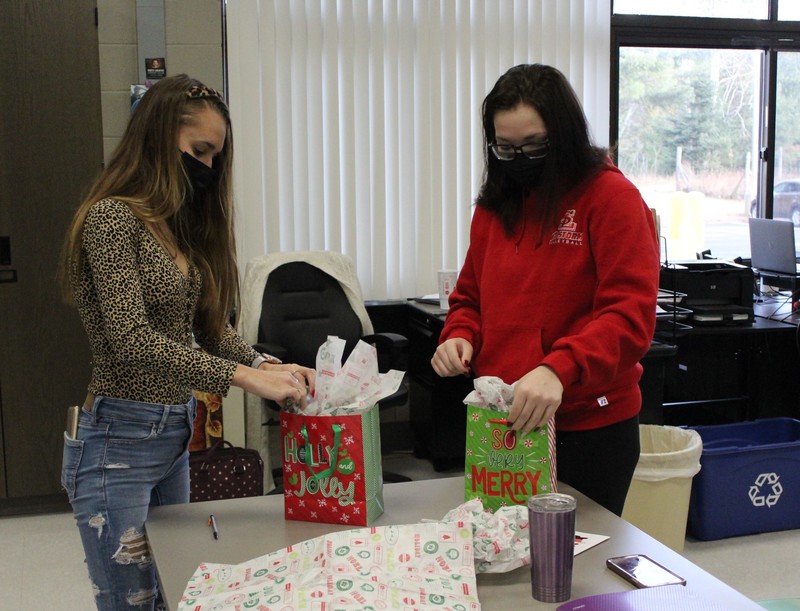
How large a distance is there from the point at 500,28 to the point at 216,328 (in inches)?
120

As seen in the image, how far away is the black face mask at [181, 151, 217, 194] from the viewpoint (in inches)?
60.5

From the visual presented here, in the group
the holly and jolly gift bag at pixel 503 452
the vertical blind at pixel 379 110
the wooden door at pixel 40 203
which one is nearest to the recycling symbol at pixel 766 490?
the vertical blind at pixel 379 110

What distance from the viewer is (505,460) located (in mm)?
1368

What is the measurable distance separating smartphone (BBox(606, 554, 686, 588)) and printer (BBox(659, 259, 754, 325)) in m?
2.71

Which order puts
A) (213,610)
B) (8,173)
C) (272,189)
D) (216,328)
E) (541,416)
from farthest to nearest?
(272,189) → (8,173) → (216,328) → (541,416) → (213,610)

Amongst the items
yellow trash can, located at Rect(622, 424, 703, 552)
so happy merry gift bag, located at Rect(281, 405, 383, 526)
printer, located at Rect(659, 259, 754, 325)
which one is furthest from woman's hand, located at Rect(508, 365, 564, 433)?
printer, located at Rect(659, 259, 754, 325)

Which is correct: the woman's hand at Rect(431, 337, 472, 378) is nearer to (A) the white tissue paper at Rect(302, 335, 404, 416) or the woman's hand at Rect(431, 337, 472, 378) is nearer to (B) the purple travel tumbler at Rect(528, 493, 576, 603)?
(A) the white tissue paper at Rect(302, 335, 404, 416)

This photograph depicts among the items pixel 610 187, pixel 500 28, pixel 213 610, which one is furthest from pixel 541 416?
pixel 500 28

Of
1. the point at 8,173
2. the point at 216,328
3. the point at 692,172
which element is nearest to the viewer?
the point at 216,328

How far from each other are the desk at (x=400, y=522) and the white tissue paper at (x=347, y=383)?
0.66 ft

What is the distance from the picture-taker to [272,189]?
4020 millimetres

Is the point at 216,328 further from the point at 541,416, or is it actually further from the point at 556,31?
the point at 556,31

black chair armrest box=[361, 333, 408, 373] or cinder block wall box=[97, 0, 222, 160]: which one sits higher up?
cinder block wall box=[97, 0, 222, 160]

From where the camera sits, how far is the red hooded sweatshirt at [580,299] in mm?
1429
